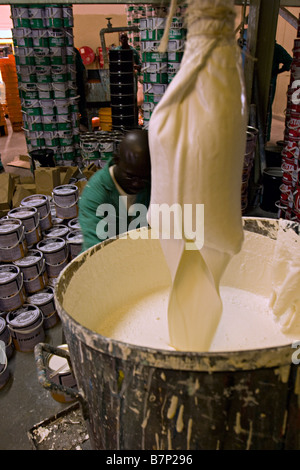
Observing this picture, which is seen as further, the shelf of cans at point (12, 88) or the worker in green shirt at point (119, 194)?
the shelf of cans at point (12, 88)

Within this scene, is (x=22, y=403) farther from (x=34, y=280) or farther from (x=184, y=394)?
(x=184, y=394)

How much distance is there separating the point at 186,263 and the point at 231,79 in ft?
1.49

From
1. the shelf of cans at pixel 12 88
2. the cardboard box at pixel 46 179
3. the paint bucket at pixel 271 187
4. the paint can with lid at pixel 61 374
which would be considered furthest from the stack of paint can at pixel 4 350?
Result: the shelf of cans at pixel 12 88

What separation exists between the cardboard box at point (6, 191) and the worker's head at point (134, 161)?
82.3 inches

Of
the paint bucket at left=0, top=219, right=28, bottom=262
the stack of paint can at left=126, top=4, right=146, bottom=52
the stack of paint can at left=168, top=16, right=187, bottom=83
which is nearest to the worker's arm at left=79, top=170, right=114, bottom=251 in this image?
the paint bucket at left=0, top=219, right=28, bottom=262

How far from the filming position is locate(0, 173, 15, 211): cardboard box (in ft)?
11.1

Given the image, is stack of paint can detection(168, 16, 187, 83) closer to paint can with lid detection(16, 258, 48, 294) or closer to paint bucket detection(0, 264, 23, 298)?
paint can with lid detection(16, 258, 48, 294)

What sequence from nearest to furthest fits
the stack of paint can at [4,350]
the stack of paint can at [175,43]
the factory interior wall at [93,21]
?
the stack of paint can at [4,350], the stack of paint can at [175,43], the factory interior wall at [93,21]

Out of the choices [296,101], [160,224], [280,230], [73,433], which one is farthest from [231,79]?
[296,101]

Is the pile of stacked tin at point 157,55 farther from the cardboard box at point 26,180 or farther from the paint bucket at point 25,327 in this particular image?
the paint bucket at point 25,327

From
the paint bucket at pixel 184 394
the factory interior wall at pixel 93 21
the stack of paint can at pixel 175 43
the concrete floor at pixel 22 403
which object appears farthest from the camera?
the factory interior wall at pixel 93 21

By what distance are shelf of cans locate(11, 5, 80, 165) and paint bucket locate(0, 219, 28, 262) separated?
2.46 metres

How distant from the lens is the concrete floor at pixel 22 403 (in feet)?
6.28

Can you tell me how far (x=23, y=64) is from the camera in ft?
14.5
